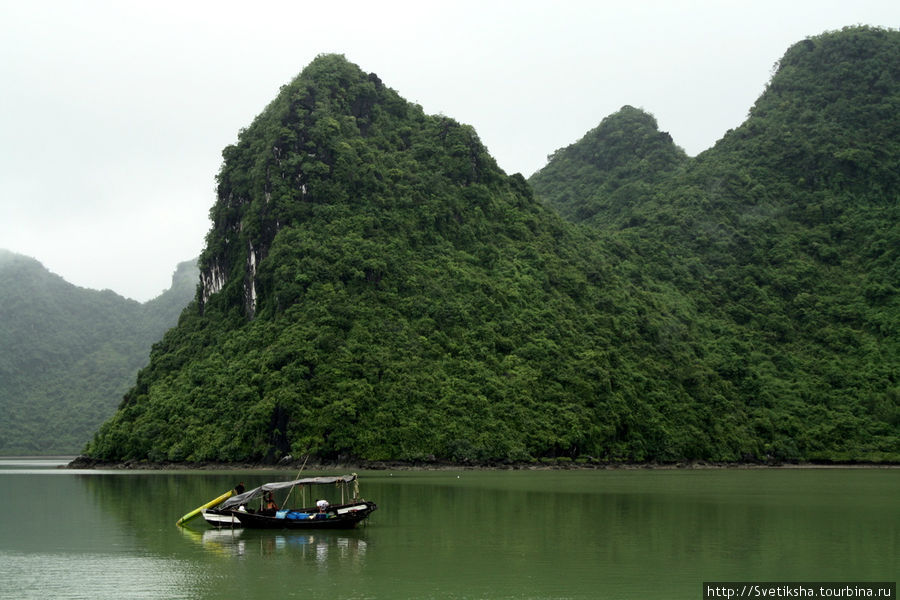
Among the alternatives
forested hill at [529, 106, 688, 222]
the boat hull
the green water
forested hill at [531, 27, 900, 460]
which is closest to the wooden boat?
the boat hull

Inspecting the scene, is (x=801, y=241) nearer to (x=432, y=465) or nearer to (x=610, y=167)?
(x=610, y=167)

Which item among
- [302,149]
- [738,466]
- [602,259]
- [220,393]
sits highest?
[302,149]

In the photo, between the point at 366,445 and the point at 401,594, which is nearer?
the point at 401,594

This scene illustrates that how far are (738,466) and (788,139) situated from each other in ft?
211

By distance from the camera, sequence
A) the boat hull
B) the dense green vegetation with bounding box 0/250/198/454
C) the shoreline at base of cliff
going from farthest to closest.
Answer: the dense green vegetation with bounding box 0/250/198/454, the shoreline at base of cliff, the boat hull

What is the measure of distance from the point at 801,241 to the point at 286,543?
102403 millimetres

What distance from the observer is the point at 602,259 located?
107m

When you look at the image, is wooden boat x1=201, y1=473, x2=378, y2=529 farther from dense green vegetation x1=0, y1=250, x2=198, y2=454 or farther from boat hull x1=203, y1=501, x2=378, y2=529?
dense green vegetation x1=0, y1=250, x2=198, y2=454

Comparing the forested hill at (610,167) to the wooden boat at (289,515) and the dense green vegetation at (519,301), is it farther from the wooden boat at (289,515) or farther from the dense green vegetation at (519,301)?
the wooden boat at (289,515)

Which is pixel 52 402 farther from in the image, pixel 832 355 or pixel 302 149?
pixel 832 355

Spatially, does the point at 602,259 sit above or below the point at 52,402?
above

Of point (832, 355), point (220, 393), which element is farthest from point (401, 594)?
point (832, 355)

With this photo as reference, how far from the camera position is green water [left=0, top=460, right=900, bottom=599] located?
66.3 feet

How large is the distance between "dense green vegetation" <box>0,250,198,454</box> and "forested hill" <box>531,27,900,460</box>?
89440mm
